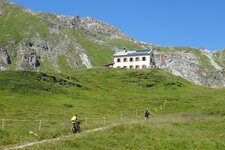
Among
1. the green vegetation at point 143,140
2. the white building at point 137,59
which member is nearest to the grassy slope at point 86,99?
the green vegetation at point 143,140

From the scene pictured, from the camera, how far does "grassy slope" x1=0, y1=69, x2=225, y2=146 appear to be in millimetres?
65125

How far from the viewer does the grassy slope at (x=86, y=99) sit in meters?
65.1

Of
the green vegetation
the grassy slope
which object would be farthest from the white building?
the green vegetation

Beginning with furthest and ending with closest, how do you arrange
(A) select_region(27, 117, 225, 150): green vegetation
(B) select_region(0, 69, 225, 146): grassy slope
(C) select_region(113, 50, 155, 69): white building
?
(C) select_region(113, 50, 155, 69): white building < (B) select_region(0, 69, 225, 146): grassy slope < (A) select_region(27, 117, 225, 150): green vegetation

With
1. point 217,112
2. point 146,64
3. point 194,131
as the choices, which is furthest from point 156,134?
point 146,64

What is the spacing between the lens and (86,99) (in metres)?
107

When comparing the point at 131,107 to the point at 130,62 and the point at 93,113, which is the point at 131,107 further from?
the point at 130,62

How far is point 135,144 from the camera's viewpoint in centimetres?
4369

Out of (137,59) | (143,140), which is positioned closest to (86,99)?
(143,140)

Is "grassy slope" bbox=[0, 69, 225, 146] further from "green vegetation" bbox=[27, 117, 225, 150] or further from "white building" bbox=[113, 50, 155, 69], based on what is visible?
"white building" bbox=[113, 50, 155, 69]

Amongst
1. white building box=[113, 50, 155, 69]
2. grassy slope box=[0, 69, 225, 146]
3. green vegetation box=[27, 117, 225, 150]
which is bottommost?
green vegetation box=[27, 117, 225, 150]

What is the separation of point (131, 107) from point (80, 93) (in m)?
20.1

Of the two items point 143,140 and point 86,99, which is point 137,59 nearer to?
point 86,99

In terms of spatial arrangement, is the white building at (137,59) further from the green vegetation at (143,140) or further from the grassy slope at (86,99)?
the green vegetation at (143,140)
